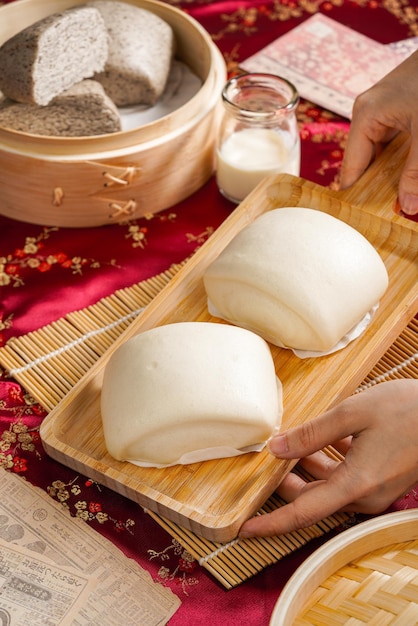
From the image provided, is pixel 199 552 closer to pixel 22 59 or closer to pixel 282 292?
pixel 282 292

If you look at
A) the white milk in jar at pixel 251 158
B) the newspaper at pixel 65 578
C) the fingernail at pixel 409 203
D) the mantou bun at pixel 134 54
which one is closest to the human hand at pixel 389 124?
the fingernail at pixel 409 203

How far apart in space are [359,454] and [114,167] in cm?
69

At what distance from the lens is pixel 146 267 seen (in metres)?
1.48

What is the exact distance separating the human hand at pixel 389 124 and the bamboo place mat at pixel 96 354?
242 mm

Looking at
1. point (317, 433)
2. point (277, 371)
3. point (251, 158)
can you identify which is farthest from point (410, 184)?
point (317, 433)

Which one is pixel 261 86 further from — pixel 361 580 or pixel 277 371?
pixel 361 580

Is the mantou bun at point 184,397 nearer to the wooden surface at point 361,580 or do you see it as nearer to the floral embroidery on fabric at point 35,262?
the wooden surface at point 361,580

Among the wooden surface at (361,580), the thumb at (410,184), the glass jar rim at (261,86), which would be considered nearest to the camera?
the wooden surface at (361,580)

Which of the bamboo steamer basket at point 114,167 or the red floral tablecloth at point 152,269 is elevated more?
the bamboo steamer basket at point 114,167

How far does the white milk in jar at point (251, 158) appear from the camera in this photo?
1.51 metres

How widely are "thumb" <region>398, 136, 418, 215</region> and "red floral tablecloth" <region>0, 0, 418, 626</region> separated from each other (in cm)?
26

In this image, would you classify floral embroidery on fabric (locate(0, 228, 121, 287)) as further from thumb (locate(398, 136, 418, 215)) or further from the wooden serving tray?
thumb (locate(398, 136, 418, 215))

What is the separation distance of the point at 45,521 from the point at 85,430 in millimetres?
135

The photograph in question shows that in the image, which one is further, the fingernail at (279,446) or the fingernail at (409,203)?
the fingernail at (409,203)
